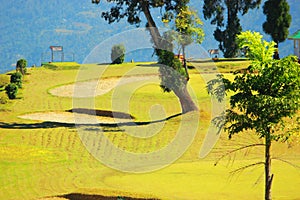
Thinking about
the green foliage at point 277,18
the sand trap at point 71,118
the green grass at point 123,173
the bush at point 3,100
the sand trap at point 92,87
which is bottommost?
the green grass at point 123,173

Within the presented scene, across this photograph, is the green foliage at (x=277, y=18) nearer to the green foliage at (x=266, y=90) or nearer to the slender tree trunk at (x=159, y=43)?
the slender tree trunk at (x=159, y=43)

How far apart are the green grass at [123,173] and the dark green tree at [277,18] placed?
13668 millimetres

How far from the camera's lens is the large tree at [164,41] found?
1209 inches

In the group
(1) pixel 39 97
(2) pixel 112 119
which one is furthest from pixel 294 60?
(1) pixel 39 97

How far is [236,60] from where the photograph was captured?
50.2 m

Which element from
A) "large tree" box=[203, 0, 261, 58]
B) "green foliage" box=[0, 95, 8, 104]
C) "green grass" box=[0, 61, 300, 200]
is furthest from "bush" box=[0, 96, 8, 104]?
"large tree" box=[203, 0, 261, 58]

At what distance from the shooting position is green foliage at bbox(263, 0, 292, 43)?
163 feet

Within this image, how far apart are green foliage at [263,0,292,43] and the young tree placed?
113 ft

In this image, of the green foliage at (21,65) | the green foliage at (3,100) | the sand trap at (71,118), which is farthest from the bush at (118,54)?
the sand trap at (71,118)

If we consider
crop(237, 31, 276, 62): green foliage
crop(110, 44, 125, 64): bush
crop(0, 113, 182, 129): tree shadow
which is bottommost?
crop(0, 113, 182, 129): tree shadow

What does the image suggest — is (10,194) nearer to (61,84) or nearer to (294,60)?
(294,60)

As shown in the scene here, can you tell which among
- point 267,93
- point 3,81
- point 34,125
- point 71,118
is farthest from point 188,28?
point 3,81

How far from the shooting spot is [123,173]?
2128 centimetres

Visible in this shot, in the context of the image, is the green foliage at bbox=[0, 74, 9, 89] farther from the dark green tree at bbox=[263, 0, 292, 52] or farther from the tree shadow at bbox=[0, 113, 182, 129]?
the dark green tree at bbox=[263, 0, 292, 52]
